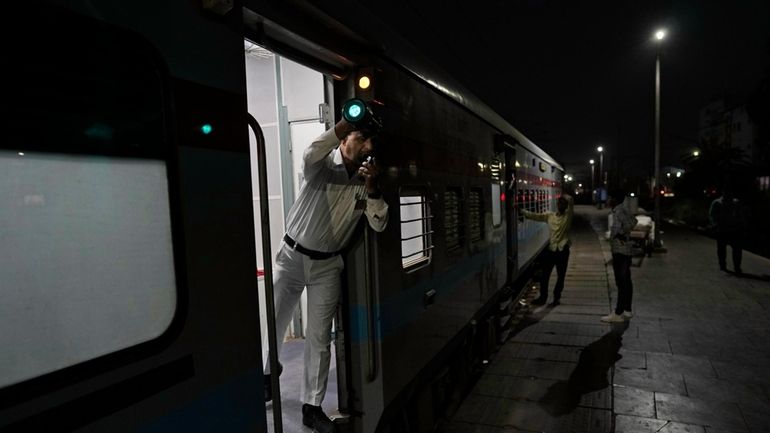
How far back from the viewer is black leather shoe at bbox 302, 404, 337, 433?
9.07 ft

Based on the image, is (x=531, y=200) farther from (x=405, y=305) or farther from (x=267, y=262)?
(x=267, y=262)

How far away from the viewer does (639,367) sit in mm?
5625

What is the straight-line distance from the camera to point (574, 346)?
6.49m

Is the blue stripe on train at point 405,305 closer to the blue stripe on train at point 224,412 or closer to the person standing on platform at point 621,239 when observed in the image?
the blue stripe on train at point 224,412

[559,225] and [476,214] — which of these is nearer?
[476,214]

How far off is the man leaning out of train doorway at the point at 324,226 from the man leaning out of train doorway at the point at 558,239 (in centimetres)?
614

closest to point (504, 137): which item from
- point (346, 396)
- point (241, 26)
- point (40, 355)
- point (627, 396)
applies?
point (627, 396)

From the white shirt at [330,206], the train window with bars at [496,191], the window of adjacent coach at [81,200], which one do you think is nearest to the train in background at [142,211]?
the window of adjacent coach at [81,200]

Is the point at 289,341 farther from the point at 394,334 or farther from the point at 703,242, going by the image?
the point at 703,242

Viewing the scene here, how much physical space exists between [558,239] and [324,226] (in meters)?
6.79

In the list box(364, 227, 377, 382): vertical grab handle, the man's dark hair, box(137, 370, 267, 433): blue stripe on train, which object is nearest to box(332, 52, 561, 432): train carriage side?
box(364, 227, 377, 382): vertical grab handle

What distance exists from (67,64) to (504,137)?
588 cm

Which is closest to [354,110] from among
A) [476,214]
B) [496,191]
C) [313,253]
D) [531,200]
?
[313,253]

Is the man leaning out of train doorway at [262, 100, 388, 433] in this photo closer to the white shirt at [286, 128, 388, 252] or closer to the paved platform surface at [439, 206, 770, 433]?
the white shirt at [286, 128, 388, 252]
